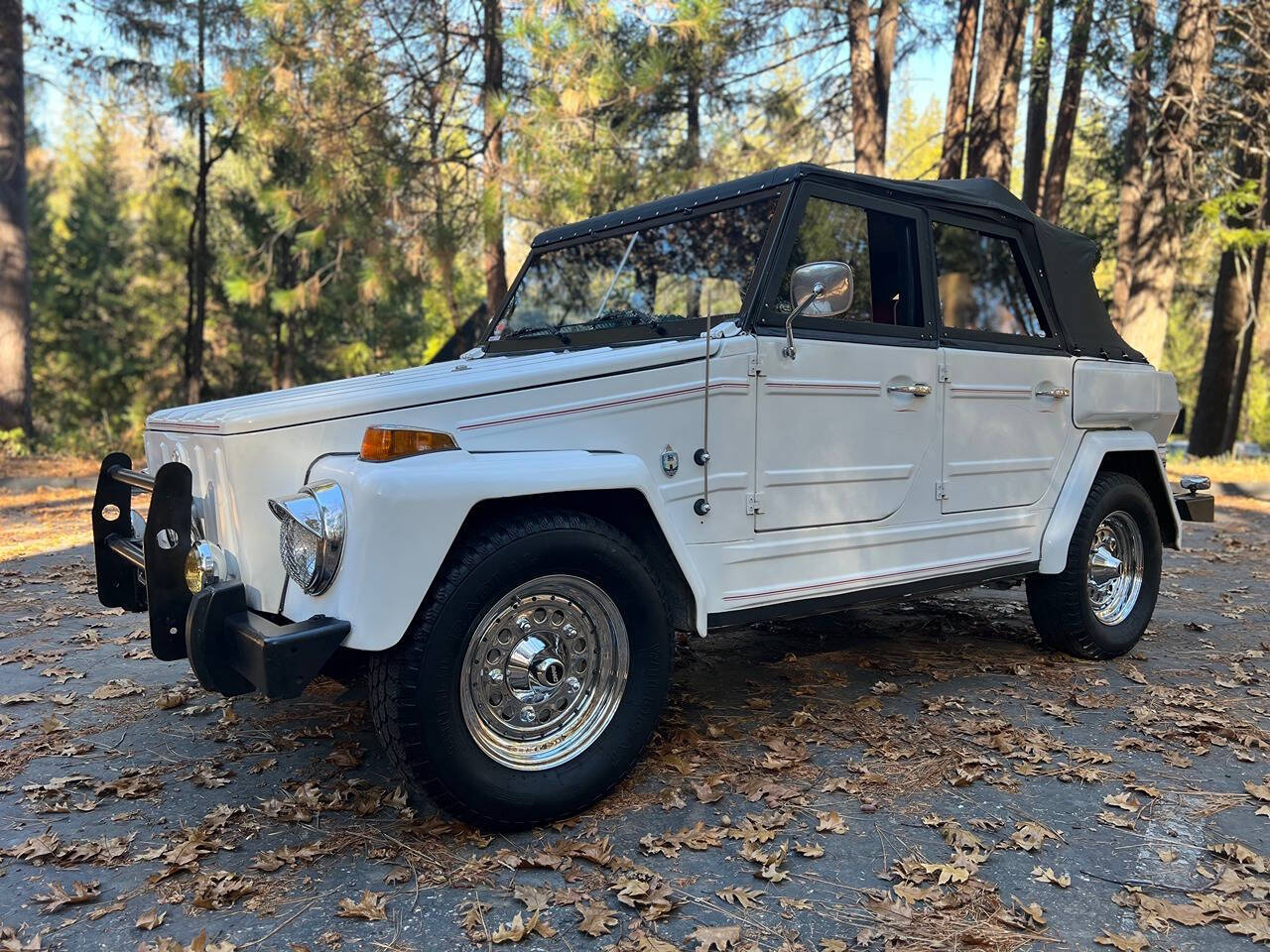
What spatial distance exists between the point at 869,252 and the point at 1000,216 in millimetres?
999

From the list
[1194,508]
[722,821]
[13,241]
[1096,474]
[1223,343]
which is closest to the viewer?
[722,821]

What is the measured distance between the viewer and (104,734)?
3.96 m

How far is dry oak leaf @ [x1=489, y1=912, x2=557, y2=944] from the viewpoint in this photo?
2.46m

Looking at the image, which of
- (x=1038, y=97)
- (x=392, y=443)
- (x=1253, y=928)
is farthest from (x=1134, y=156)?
(x=392, y=443)

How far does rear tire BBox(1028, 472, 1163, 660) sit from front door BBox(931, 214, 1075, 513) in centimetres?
43

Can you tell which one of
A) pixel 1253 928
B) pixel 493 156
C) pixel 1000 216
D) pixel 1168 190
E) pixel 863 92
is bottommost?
pixel 1253 928

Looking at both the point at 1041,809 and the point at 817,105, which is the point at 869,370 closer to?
the point at 1041,809

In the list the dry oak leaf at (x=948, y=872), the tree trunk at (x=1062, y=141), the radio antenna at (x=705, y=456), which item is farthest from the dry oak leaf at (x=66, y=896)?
the tree trunk at (x=1062, y=141)

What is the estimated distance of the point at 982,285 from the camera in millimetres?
4578

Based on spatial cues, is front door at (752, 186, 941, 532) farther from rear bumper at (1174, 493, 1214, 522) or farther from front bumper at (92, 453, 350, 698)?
rear bumper at (1174, 493, 1214, 522)

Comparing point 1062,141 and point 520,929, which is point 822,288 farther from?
point 1062,141

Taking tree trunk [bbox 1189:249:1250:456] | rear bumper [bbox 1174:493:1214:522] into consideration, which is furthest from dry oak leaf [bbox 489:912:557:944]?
tree trunk [bbox 1189:249:1250:456]

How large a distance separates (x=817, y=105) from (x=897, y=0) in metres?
1.77

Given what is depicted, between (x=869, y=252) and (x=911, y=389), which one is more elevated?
(x=869, y=252)
